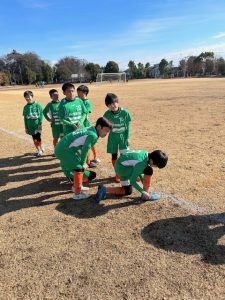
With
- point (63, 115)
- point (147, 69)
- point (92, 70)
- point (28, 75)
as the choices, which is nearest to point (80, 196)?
point (63, 115)

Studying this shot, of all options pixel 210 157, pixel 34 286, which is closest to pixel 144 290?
pixel 34 286

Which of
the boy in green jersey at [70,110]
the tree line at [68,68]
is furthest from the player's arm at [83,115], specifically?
the tree line at [68,68]

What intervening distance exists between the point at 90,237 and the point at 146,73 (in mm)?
117419

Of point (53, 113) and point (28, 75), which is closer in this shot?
point (53, 113)

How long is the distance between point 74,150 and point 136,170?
106cm

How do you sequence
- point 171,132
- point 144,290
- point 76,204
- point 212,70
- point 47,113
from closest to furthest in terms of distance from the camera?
point 144,290
point 76,204
point 47,113
point 171,132
point 212,70

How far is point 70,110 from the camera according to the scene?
6.07 metres

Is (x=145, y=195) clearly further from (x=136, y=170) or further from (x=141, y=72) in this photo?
(x=141, y=72)

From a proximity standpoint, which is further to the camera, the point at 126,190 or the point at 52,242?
the point at 126,190

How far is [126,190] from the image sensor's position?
492 cm

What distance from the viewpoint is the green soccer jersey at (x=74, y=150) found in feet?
15.8

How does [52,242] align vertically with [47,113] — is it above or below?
below

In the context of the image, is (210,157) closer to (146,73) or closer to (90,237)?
(90,237)

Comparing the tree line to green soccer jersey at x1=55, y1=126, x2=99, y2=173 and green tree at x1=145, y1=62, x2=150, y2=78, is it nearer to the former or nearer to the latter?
green tree at x1=145, y1=62, x2=150, y2=78
